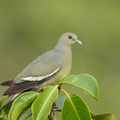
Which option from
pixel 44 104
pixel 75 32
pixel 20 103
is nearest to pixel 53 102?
pixel 44 104

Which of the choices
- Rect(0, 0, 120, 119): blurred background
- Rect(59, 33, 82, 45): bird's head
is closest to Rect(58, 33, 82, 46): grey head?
Rect(59, 33, 82, 45): bird's head

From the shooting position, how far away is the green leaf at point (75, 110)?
3.39 metres

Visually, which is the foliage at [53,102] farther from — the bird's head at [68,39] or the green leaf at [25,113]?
the bird's head at [68,39]

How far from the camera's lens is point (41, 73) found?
4.47 metres

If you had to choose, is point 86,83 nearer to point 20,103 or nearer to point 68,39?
point 20,103

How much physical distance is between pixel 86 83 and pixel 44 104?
317 mm

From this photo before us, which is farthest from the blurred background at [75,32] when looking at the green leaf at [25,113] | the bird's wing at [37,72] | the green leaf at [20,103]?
the green leaf at [20,103]

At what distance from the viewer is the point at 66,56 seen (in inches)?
189

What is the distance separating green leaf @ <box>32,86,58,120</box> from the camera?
333 centimetres

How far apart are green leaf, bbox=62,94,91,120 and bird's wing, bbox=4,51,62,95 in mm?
787

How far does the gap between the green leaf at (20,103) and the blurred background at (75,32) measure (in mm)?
5929

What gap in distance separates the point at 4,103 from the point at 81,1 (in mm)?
11434

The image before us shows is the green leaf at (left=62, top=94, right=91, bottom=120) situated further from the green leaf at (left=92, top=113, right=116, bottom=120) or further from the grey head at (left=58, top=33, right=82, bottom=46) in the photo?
the grey head at (left=58, top=33, right=82, bottom=46)

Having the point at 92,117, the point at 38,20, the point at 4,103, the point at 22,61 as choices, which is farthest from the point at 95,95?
the point at 38,20
